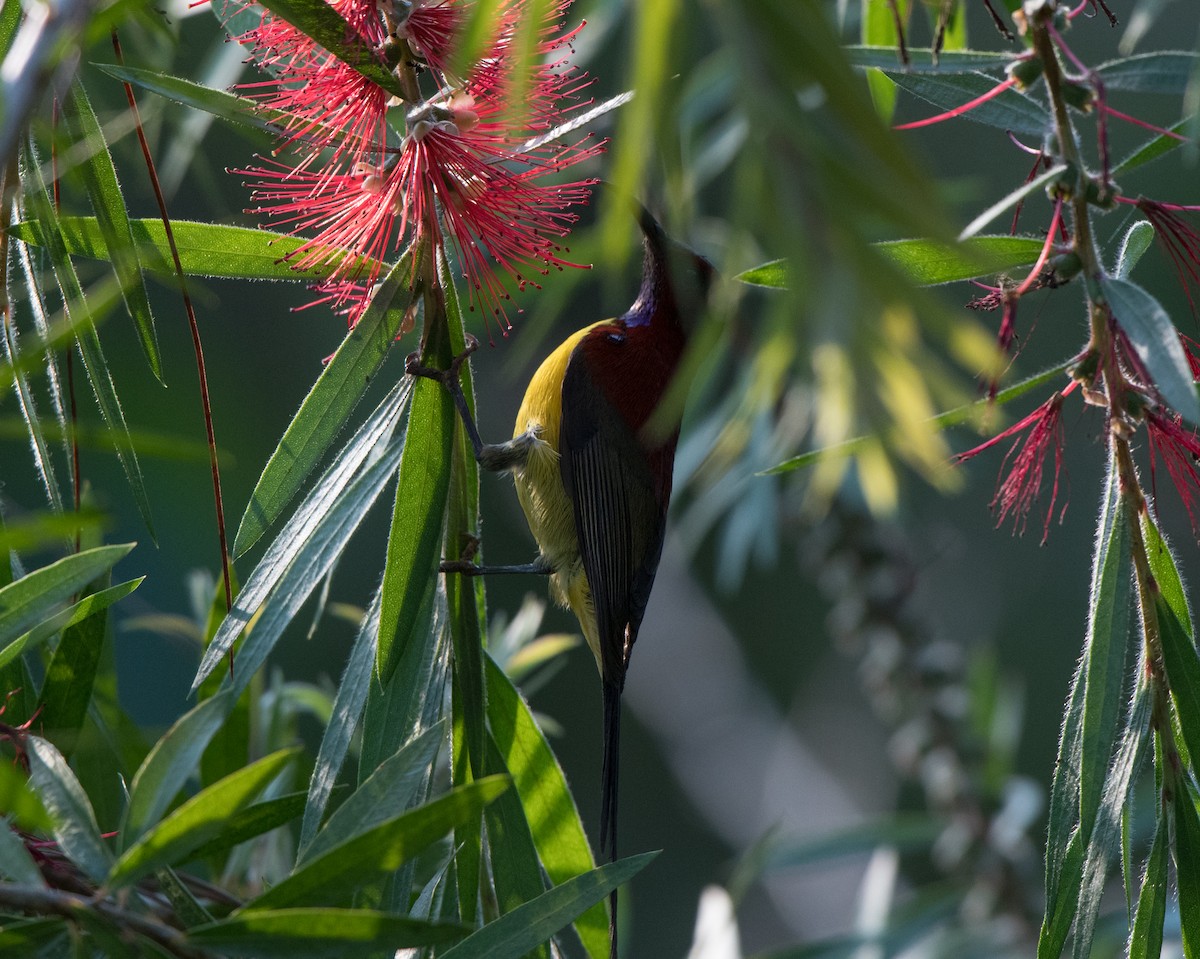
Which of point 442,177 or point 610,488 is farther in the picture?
point 610,488

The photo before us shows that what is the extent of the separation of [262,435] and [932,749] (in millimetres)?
3854

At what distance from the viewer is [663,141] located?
540 mm

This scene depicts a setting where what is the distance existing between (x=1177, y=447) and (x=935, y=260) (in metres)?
0.27

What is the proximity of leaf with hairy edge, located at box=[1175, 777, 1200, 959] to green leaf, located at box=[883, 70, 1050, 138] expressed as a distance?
0.60m

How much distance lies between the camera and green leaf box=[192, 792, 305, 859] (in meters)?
0.97

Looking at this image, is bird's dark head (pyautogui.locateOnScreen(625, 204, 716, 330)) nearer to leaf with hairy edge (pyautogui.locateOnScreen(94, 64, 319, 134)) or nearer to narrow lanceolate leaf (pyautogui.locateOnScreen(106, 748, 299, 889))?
leaf with hairy edge (pyautogui.locateOnScreen(94, 64, 319, 134))

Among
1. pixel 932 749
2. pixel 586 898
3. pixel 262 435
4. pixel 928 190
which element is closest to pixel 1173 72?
pixel 928 190

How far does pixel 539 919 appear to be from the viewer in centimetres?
92

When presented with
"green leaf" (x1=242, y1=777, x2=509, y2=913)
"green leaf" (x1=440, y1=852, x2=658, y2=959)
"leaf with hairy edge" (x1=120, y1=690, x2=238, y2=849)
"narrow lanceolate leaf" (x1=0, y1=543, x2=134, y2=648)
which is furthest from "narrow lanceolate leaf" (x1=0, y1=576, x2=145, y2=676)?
"green leaf" (x1=440, y1=852, x2=658, y2=959)

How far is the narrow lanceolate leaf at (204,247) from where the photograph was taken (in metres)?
1.09

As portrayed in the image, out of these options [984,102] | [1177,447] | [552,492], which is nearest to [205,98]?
[984,102]

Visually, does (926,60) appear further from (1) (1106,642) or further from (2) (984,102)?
(1) (1106,642)

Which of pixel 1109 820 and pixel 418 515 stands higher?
pixel 418 515

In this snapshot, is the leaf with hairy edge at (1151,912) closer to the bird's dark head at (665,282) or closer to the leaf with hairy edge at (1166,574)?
the leaf with hairy edge at (1166,574)
